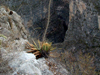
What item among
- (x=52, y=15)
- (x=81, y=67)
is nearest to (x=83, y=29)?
(x=81, y=67)

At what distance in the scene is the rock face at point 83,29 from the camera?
1093 centimetres

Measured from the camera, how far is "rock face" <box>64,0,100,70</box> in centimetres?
1093

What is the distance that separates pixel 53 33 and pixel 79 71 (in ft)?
29.1

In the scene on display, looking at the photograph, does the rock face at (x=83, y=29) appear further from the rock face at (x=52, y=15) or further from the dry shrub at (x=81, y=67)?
the rock face at (x=52, y=15)

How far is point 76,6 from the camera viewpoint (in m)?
12.6

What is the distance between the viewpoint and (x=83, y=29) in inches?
463

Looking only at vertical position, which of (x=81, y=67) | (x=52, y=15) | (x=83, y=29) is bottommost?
(x=81, y=67)

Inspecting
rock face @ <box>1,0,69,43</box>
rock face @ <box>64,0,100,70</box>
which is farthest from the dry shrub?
Answer: rock face @ <box>1,0,69,43</box>

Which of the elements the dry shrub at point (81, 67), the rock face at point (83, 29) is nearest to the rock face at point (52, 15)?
the rock face at point (83, 29)

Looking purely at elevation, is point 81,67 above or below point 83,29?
below

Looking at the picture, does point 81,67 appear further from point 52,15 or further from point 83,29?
point 52,15

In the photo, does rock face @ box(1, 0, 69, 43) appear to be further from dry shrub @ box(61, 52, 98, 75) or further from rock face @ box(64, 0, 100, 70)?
dry shrub @ box(61, 52, 98, 75)

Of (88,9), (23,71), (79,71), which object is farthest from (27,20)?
(23,71)

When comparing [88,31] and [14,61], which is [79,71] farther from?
[14,61]
